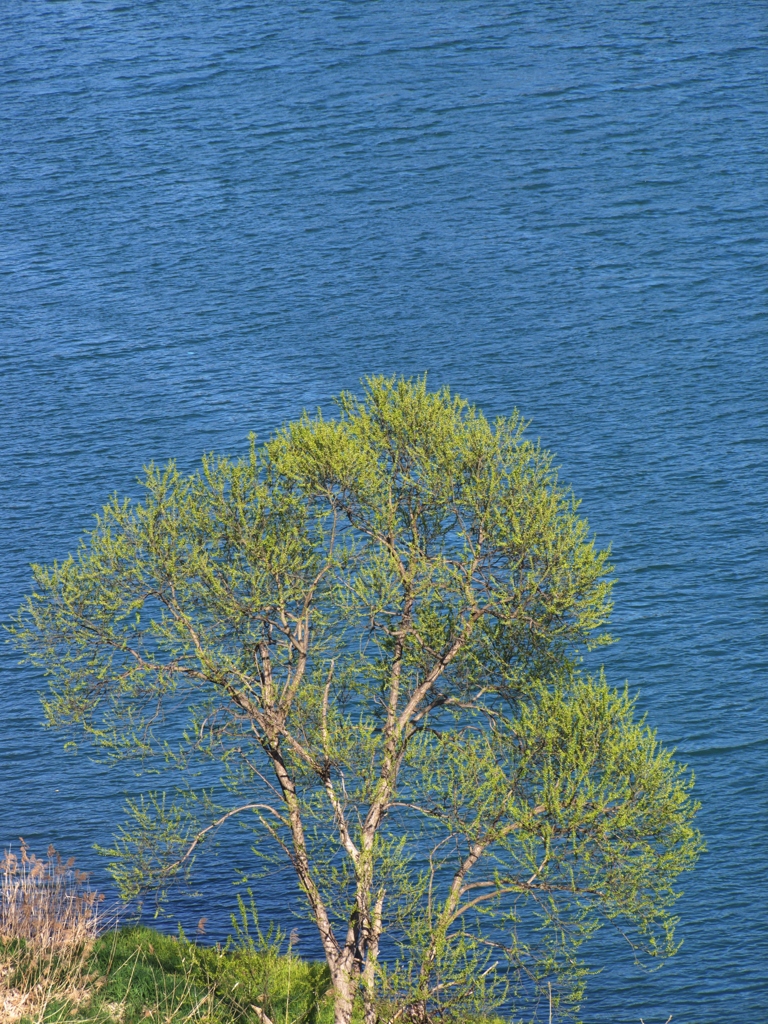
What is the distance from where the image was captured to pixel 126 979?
1422 inches

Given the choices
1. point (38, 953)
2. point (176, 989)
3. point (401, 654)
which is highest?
point (401, 654)

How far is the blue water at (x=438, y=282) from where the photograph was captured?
195 ft

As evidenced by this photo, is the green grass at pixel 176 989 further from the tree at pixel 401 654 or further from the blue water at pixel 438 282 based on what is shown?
the blue water at pixel 438 282

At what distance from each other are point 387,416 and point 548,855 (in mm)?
11963

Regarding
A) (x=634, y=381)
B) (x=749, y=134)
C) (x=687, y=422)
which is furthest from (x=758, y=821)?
(x=749, y=134)

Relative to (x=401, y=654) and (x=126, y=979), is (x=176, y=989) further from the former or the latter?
(x=401, y=654)

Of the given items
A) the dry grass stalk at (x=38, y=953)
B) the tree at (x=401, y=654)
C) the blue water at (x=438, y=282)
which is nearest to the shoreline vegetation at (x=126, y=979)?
the dry grass stalk at (x=38, y=953)

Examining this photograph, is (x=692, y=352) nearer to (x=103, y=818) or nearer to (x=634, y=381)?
(x=634, y=381)

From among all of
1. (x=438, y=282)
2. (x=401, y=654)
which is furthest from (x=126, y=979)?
(x=438, y=282)

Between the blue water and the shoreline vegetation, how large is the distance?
9.29 metres

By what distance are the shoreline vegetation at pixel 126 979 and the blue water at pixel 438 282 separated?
9294mm

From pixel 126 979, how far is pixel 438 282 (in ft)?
238

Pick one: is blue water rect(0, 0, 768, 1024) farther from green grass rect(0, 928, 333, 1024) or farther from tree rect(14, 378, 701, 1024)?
tree rect(14, 378, 701, 1024)

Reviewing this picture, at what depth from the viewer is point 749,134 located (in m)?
115
